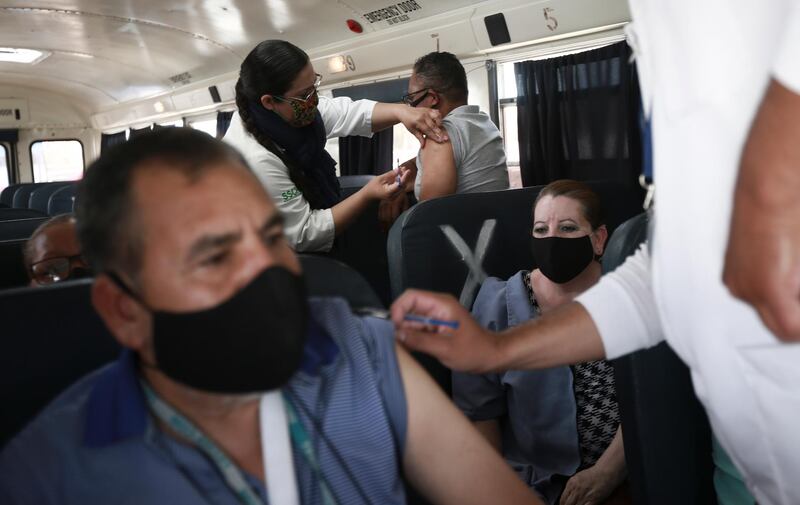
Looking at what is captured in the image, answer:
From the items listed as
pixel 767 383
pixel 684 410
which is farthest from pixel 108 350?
pixel 684 410

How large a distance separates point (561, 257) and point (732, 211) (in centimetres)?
137

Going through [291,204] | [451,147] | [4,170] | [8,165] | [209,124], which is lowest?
[291,204]

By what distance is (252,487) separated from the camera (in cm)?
106

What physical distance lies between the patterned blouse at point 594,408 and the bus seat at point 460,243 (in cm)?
49

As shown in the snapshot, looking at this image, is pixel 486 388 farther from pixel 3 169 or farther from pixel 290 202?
pixel 3 169

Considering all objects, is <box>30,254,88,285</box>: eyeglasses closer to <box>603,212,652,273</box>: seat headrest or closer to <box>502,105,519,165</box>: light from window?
<box>603,212,652,273</box>: seat headrest

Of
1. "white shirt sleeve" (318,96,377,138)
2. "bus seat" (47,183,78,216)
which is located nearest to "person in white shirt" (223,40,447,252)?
"white shirt sleeve" (318,96,377,138)

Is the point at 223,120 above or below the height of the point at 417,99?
above

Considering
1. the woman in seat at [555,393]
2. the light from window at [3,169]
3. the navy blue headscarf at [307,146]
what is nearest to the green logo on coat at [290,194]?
the navy blue headscarf at [307,146]

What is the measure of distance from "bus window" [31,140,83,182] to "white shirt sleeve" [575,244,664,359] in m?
15.0

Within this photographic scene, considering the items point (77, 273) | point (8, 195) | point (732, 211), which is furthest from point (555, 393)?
point (8, 195)

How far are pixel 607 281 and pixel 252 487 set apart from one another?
0.90m

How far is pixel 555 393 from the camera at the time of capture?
6.88 ft

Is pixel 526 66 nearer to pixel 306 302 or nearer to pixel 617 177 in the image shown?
pixel 617 177
